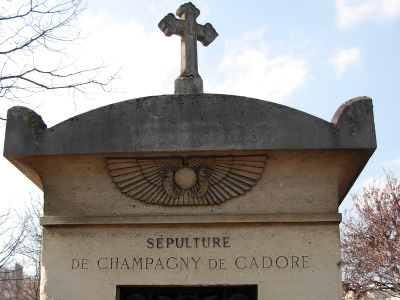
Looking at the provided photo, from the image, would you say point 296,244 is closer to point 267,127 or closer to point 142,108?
point 267,127

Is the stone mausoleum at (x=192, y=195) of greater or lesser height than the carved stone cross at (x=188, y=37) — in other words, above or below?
below

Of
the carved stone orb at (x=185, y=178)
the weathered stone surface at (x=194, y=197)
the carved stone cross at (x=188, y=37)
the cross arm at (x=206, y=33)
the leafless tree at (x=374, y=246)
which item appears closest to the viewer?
the weathered stone surface at (x=194, y=197)

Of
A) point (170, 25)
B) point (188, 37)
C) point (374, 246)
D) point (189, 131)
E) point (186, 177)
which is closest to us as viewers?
point (189, 131)

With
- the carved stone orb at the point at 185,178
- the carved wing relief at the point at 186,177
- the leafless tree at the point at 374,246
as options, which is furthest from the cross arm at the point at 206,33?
the leafless tree at the point at 374,246

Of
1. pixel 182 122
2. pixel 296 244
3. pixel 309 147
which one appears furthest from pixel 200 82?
pixel 296 244

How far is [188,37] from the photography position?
19.9 ft

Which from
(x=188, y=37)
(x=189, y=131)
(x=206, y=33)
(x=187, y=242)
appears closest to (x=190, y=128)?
(x=189, y=131)

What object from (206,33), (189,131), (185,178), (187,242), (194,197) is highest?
(206,33)

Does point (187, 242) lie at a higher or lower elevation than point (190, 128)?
lower

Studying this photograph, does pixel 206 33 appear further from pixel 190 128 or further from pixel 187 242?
pixel 187 242

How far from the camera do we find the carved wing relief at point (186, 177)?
207 inches

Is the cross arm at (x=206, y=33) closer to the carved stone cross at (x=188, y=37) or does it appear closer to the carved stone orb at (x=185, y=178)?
the carved stone cross at (x=188, y=37)

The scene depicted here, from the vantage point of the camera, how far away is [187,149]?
5.10 m

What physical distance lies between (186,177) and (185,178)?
0.01 metres
